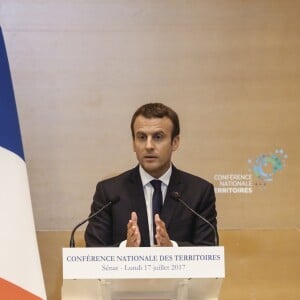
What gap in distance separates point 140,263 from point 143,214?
89 centimetres

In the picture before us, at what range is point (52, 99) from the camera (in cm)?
372

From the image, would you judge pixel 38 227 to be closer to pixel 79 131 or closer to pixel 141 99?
pixel 79 131

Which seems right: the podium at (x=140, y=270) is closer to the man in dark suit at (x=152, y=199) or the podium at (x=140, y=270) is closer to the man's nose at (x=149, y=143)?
the man in dark suit at (x=152, y=199)

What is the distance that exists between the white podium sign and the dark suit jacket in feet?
2.31

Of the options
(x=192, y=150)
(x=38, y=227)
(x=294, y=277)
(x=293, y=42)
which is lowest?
(x=294, y=277)

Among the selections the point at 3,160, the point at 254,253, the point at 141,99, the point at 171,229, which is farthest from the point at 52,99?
the point at 254,253

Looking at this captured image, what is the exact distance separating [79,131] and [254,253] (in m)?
1.50

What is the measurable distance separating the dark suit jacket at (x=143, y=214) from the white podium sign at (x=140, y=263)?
2.31 feet

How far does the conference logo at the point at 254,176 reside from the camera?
12.4ft

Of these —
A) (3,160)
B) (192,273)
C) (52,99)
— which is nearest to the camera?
(192,273)

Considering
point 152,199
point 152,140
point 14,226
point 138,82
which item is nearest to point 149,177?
point 152,199

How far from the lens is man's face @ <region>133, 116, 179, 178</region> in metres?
2.63

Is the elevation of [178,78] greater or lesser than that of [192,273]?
greater

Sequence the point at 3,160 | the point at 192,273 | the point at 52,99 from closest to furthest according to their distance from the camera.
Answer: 1. the point at 192,273
2. the point at 3,160
3. the point at 52,99
